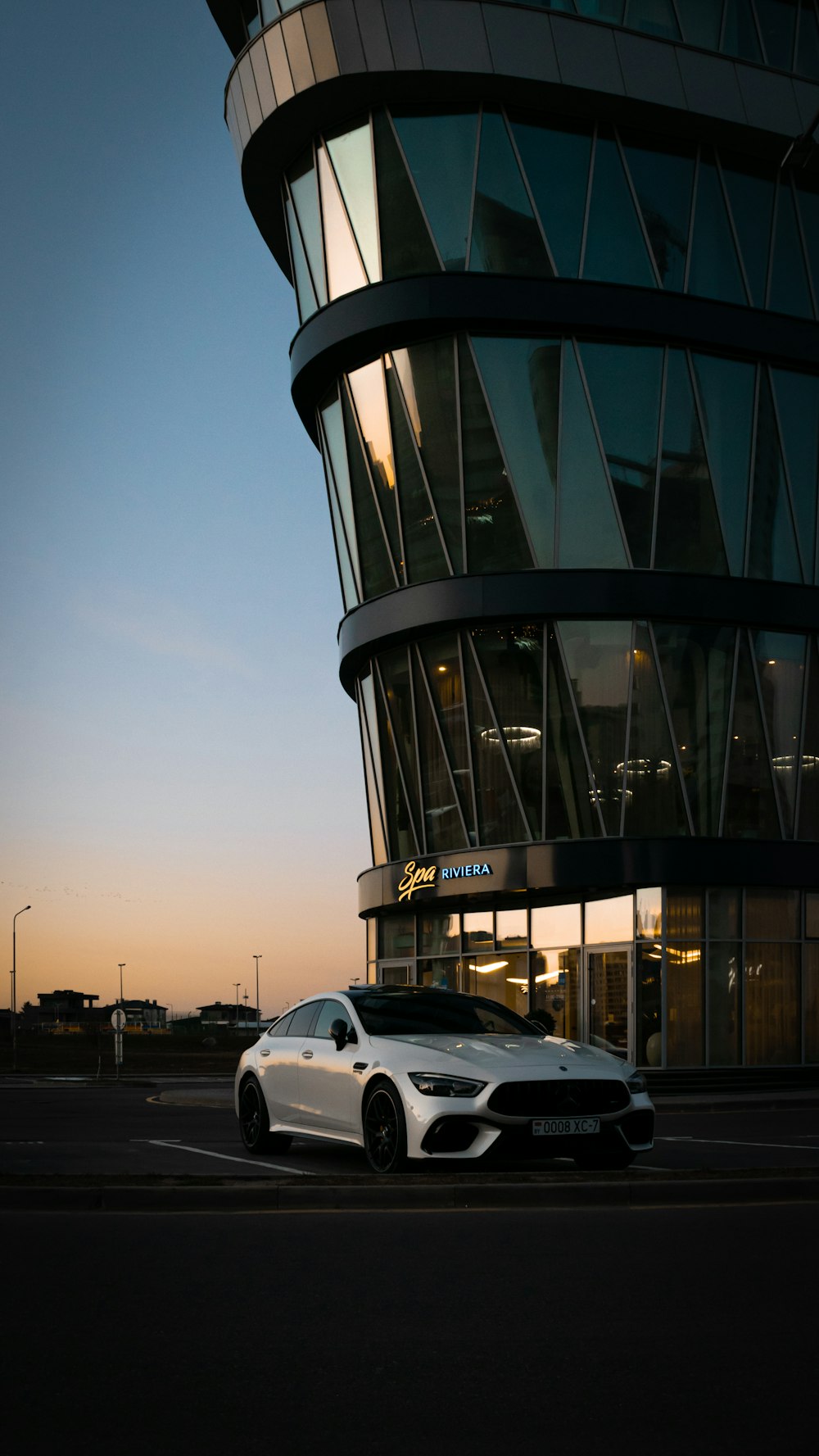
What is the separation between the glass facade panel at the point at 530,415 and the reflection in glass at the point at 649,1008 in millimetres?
8714

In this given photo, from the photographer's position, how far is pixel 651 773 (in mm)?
33000

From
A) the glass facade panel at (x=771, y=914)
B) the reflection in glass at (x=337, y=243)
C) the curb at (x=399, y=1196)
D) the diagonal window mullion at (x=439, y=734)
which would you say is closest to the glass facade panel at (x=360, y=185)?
the reflection in glass at (x=337, y=243)

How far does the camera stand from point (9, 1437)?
4.75 m

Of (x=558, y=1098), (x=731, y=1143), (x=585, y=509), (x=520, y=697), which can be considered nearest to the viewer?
(x=558, y=1098)

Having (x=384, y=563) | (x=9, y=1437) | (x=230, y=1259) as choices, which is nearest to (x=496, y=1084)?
(x=230, y=1259)

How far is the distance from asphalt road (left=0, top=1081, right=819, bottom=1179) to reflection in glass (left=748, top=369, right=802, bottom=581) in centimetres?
1247

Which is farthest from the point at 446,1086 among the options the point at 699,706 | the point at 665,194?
the point at 665,194

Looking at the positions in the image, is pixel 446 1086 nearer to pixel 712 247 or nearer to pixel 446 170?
pixel 446 170

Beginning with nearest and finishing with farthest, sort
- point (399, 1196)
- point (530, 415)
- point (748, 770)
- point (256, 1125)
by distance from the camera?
1. point (399, 1196)
2. point (256, 1125)
3. point (748, 770)
4. point (530, 415)

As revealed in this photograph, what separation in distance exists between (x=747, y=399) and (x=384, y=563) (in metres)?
9.02

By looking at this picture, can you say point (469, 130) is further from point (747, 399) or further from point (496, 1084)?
point (496, 1084)

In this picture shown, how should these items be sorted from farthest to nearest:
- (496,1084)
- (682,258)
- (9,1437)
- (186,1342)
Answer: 1. (682,258)
2. (496,1084)
3. (186,1342)
4. (9,1437)

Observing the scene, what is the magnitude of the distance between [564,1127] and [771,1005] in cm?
2312

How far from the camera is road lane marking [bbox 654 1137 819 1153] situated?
15.6 m
